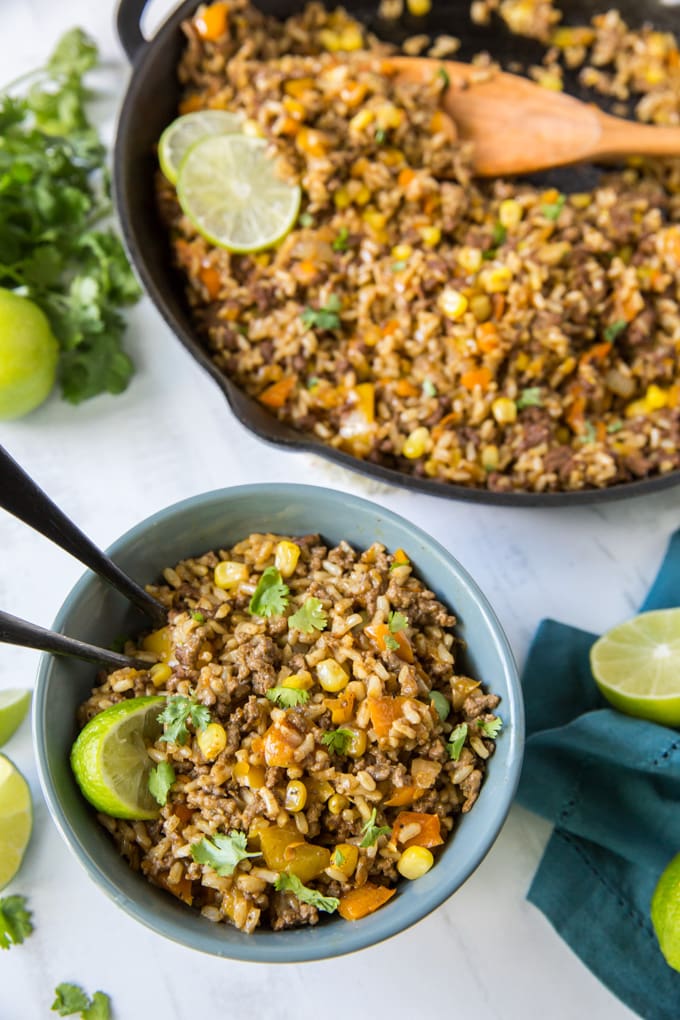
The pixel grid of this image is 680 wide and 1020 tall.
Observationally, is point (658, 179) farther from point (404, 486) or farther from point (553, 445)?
A: point (404, 486)

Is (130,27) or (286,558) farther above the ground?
(130,27)

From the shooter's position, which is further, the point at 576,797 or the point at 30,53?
the point at 30,53

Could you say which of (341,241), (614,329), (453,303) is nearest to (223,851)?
(453,303)

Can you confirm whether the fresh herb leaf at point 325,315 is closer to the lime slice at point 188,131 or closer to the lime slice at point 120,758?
the lime slice at point 188,131

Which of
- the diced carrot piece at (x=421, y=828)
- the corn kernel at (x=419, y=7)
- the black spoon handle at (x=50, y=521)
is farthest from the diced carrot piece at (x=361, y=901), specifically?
→ the corn kernel at (x=419, y=7)

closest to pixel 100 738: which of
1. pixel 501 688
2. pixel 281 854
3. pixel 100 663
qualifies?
pixel 100 663

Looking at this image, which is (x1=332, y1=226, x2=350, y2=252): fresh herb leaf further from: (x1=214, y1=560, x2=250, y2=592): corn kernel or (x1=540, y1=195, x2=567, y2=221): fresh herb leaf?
(x1=214, y1=560, x2=250, y2=592): corn kernel

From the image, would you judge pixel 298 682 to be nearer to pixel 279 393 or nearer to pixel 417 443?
pixel 417 443
